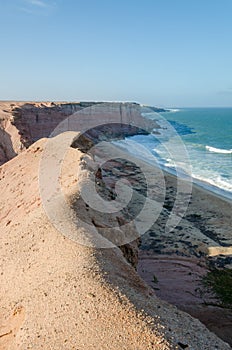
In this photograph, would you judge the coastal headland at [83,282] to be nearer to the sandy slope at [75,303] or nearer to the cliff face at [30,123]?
the sandy slope at [75,303]

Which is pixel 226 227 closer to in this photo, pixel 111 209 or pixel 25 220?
pixel 111 209

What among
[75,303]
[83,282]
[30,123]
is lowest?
[30,123]

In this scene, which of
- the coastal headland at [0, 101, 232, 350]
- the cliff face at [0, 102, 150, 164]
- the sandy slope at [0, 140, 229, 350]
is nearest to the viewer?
the sandy slope at [0, 140, 229, 350]

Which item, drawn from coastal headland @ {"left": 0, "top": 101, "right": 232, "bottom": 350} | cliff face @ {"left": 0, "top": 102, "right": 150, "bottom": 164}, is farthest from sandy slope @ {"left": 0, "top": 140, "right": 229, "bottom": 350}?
cliff face @ {"left": 0, "top": 102, "right": 150, "bottom": 164}

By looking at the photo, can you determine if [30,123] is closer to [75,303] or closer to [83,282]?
[83,282]

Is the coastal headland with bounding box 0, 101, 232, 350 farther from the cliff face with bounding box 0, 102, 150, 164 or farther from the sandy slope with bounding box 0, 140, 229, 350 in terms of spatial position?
the cliff face with bounding box 0, 102, 150, 164

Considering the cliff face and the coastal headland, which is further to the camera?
the cliff face

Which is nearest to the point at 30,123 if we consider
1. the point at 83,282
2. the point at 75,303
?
the point at 83,282

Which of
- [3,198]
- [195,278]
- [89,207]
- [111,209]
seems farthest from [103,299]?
[195,278]

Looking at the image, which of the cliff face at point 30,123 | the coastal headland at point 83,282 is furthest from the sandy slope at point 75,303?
the cliff face at point 30,123
